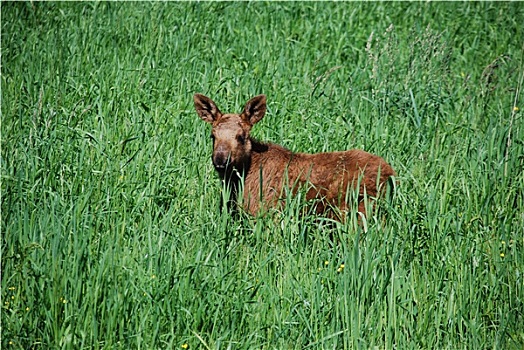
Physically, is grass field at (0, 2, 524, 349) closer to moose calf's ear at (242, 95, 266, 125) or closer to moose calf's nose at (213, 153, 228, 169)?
moose calf's nose at (213, 153, 228, 169)

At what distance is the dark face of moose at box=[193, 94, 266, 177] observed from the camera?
6.64 metres

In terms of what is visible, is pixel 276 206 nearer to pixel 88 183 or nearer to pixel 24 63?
pixel 88 183

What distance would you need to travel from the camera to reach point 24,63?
871 centimetres

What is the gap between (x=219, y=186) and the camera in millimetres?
7004

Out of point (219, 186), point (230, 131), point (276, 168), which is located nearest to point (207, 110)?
point (230, 131)

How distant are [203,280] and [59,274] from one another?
90cm

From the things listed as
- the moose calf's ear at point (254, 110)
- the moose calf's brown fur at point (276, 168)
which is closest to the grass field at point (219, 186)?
the moose calf's brown fur at point (276, 168)

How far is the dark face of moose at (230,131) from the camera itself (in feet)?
21.8

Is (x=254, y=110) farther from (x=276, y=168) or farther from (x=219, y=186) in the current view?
(x=219, y=186)

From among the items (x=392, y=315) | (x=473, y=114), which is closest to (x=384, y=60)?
(x=473, y=114)

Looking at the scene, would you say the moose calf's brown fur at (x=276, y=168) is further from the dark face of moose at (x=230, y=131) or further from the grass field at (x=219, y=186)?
the grass field at (x=219, y=186)

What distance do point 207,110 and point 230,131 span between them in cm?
41

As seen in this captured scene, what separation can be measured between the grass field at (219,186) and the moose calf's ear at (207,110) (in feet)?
0.89

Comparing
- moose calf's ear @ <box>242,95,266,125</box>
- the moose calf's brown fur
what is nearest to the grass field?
the moose calf's brown fur
